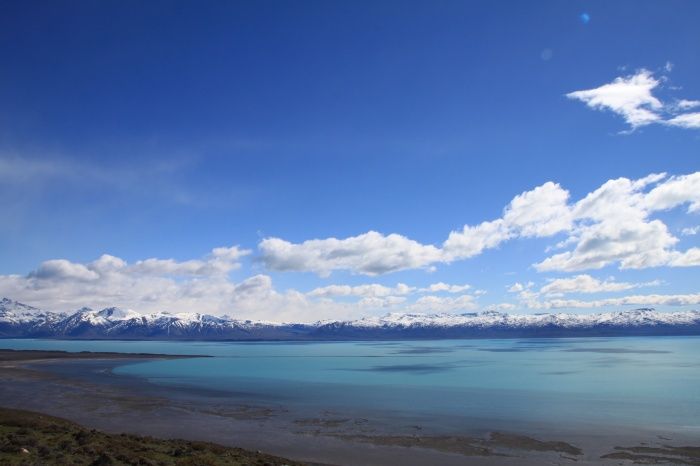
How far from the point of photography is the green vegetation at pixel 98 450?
21.6 metres

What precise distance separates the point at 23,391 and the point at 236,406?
1067 inches

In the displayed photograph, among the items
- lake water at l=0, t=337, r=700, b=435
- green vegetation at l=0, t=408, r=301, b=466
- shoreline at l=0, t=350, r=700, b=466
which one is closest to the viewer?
green vegetation at l=0, t=408, r=301, b=466

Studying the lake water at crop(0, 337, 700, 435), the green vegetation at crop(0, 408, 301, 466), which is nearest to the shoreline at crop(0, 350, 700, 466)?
the lake water at crop(0, 337, 700, 435)

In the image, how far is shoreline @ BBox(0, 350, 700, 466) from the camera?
2906cm

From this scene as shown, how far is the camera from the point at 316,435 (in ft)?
113

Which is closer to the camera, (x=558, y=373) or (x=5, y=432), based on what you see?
(x=5, y=432)

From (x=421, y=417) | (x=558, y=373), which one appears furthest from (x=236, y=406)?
(x=558, y=373)

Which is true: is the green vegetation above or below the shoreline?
above

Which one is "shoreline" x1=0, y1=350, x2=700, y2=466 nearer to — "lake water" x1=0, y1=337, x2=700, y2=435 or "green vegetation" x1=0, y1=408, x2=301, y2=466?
"lake water" x1=0, y1=337, x2=700, y2=435

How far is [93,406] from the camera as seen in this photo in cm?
4600

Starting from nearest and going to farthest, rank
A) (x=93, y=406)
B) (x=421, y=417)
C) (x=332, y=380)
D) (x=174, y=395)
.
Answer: (x=421, y=417) → (x=93, y=406) → (x=174, y=395) → (x=332, y=380)

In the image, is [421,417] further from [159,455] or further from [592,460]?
[159,455]

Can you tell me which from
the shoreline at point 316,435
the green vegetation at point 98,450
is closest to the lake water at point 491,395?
the shoreline at point 316,435

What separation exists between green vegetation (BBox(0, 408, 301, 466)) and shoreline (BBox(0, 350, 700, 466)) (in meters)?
4.44
